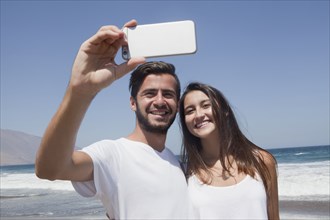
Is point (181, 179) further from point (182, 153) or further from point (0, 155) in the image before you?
point (0, 155)

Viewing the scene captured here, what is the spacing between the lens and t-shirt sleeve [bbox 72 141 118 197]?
217cm

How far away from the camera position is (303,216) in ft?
25.3

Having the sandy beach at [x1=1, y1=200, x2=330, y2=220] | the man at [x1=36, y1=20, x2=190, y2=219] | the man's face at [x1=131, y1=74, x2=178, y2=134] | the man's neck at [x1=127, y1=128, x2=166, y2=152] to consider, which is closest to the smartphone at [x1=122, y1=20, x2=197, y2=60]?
the man at [x1=36, y1=20, x2=190, y2=219]

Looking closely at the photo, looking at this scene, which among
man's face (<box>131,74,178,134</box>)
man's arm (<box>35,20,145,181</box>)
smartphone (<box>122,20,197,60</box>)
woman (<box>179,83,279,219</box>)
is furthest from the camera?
woman (<box>179,83,279,219</box>)

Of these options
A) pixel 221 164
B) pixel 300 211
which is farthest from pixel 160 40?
pixel 300 211

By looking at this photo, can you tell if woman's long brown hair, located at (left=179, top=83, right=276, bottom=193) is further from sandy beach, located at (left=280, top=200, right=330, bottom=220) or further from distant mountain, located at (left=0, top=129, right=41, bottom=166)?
distant mountain, located at (left=0, top=129, right=41, bottom=166)

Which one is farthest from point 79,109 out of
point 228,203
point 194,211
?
point 228,203

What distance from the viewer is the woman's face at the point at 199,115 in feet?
9.93

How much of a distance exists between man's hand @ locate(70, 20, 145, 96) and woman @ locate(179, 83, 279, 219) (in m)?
1.31

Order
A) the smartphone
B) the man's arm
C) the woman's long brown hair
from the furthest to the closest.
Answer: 1. the woman's long brown hair
2. the smartphone
3. the man's arm

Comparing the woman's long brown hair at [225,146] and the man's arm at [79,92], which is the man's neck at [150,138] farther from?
the man's arm at [79,92]

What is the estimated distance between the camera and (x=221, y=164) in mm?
3096

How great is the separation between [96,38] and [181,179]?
123 cm

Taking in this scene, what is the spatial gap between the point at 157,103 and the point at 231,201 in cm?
92
